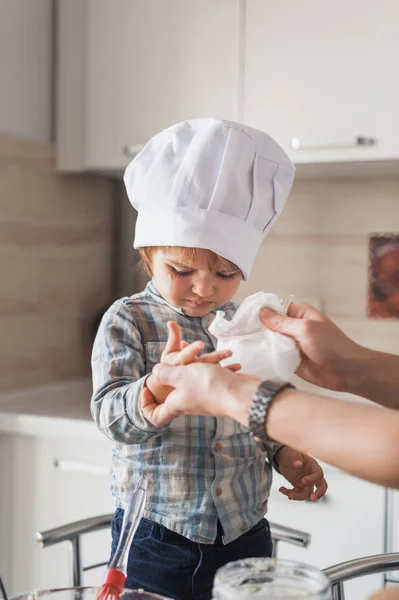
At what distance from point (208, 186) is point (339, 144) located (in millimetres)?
927

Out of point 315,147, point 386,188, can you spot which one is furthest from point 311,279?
point 315,147

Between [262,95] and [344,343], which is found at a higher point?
[262,95]

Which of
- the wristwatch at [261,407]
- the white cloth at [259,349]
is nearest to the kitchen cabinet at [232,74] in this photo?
the white cloth at [259,349]

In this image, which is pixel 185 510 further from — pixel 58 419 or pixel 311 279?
pixel 311 279

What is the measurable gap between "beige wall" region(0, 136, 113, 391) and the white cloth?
4.02 ft

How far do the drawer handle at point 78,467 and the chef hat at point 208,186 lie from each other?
0.91 m

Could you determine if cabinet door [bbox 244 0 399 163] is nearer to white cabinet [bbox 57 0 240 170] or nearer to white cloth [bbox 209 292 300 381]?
white cabinet [bbox 57 0 240 170]

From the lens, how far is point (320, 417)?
74cm

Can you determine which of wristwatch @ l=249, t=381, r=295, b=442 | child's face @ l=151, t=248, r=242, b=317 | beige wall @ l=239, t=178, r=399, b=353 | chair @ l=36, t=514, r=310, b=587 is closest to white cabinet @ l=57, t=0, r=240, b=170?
beige wall @ l=239, t=178, r=399, b=353

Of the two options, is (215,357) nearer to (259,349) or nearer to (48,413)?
(259,349)

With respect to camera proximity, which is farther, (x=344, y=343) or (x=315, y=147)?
(x=315, y=147)

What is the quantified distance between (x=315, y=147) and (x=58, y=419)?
85 cm

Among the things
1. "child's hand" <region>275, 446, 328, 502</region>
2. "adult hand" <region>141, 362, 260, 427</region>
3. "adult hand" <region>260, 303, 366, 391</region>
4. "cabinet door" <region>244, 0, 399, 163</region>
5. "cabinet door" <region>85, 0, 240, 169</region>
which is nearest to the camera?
"adult hand" <region>141, 362, 260, 427</region>

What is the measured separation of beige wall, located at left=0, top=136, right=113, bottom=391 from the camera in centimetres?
216
